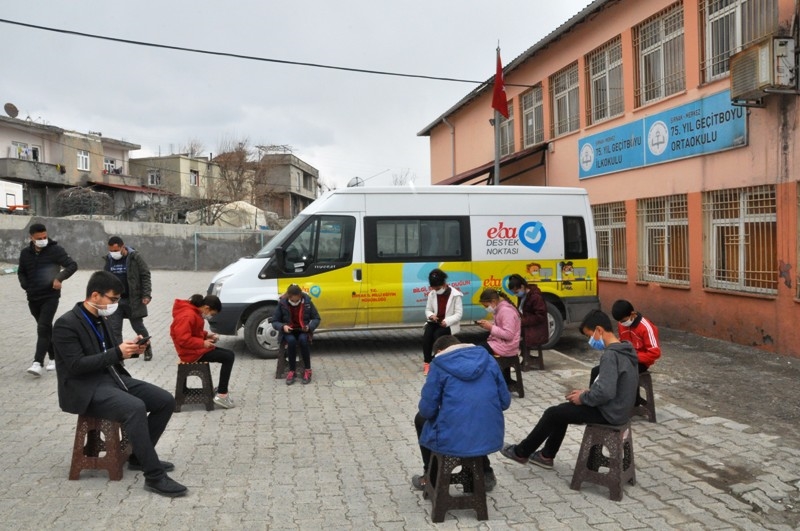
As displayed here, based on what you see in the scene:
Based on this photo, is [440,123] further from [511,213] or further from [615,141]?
[511,213]

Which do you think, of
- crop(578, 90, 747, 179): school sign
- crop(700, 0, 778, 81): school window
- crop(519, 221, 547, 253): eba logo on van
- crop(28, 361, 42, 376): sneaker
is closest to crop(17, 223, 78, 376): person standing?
crop(28, 361, 42, 376): sneaker

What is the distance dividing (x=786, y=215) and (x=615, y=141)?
5114 millimetres

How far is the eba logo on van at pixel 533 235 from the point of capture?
35.9ft

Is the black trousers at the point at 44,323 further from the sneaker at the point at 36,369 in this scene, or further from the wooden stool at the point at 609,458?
the wooden stool at the point at 609,458

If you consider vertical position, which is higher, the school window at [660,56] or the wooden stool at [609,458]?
the school window at [660,56]

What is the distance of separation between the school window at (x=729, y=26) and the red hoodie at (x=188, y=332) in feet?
28.0

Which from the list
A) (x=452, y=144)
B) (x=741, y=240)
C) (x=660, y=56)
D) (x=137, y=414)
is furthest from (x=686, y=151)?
(x=452, y=144)

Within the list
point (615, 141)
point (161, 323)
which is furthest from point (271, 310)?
point (615, 141)

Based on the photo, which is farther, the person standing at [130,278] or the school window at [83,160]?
the school window at [83,160]

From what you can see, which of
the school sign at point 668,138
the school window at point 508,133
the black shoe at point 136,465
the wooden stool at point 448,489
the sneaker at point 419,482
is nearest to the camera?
the wooden stool at point 448,489

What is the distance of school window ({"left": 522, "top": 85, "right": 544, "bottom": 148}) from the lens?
60.0 ft

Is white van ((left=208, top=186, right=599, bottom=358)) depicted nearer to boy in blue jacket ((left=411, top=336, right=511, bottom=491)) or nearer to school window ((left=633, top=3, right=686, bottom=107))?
school window ((left=633, top=3, right=686, bottom=107))

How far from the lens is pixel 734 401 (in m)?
7.45

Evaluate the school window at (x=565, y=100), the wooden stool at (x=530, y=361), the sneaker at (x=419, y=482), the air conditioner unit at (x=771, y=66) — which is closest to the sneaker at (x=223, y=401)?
the sneaker at (x=419, y=482)
